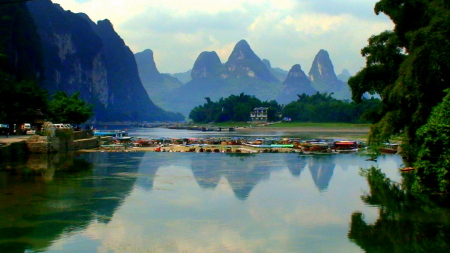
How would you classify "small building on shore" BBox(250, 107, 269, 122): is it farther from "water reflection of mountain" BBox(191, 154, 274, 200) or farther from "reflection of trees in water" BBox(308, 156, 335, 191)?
"reflection of trees in water" BBox(308, 156, 335, 191)

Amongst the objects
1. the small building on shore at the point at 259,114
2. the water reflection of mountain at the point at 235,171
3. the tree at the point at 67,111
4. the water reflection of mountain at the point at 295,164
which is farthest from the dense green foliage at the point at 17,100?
the small building on shore at the point at 259,114

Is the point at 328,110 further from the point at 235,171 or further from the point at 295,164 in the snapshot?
the point at 235,171

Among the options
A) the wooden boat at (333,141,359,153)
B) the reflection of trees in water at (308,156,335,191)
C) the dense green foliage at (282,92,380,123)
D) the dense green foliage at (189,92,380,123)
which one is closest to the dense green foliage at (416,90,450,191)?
the reflection of trees in water at (308,156,335,191)

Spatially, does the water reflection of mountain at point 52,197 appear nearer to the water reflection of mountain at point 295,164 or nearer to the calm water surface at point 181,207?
the calm water surface at point 181,207

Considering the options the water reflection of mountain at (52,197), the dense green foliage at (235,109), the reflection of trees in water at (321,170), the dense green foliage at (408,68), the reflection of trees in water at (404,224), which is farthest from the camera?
the dense green foliage at (235,109)

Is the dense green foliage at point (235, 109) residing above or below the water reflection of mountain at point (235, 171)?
above

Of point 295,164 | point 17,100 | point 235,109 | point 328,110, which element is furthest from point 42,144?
point 235,109

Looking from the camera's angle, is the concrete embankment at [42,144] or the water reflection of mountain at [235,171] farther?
the concrete embankment at [42,144]
